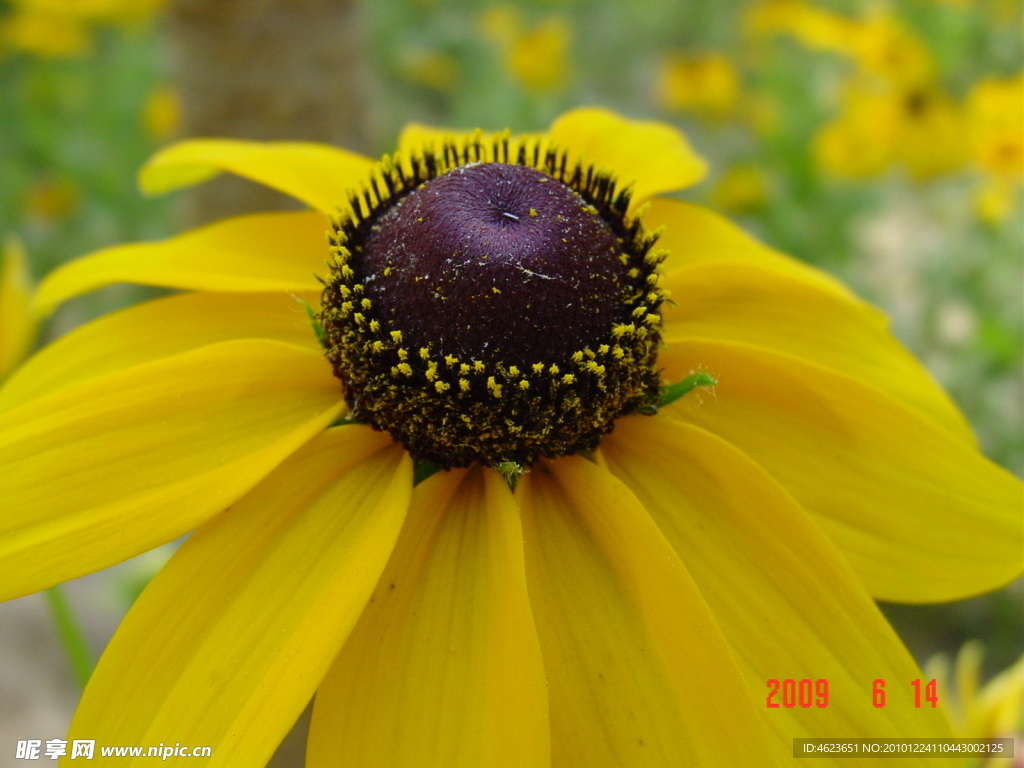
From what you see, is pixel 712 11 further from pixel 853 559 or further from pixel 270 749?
pixel 270 749

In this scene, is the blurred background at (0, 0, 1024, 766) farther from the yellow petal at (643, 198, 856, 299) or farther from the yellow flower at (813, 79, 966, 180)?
the yellow petal at (643, 198, 856, 299)

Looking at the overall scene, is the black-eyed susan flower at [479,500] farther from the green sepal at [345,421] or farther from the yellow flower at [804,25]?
the yellow flower at [804,25]

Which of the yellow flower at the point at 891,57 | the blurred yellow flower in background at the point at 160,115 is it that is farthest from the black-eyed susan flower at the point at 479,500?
the yellow flower at the point at 891,57

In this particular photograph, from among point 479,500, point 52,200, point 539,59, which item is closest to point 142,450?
point 479,500

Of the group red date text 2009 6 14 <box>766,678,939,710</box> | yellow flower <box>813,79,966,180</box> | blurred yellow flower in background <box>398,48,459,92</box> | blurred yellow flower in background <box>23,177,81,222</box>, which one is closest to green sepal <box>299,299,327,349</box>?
red date text 2009 6 14 <box>766,678,939,710</box>

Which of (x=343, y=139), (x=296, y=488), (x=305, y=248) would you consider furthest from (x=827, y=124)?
(x=296, y=488)

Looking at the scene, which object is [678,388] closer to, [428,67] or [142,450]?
[142,450]
